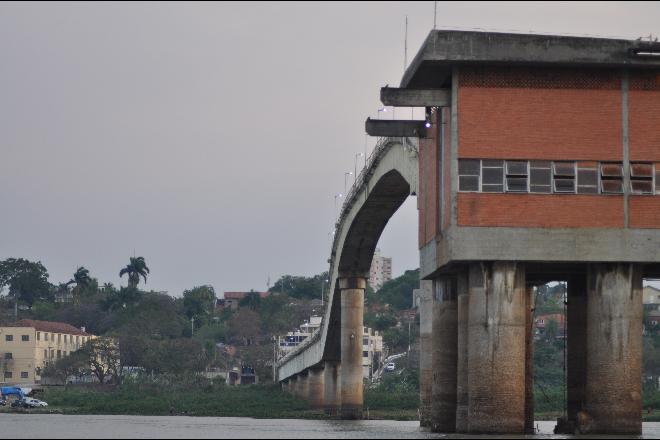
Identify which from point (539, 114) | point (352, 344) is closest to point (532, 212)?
point (539, 114)

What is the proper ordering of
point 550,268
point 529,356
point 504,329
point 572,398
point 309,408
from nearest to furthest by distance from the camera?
1. point 504,329
2. point 550,268
3. point 572,398
4. point 529,356
5. point 309,408

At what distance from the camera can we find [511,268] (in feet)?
221

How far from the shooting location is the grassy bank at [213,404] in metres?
154

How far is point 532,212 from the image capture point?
67.2m

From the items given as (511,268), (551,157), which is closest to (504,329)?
(511,268)

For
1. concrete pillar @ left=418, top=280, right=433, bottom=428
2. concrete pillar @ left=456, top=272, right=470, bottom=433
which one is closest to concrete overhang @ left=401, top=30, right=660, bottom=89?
concrete pillar @ left=456, top=272, right=470, bottom=433

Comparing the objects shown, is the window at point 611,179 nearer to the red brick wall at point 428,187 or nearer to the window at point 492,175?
the window at point 492,175

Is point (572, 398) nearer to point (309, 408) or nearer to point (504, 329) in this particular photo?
point (504, 329)

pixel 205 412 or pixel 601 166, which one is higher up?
pixel 601 166

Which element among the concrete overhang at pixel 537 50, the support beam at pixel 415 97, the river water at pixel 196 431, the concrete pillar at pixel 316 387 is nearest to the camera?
the concrete overhang at pixel 537 50

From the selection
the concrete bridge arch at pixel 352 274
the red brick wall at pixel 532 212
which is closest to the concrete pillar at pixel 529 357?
the concrete bridge arch at pixel 352 274

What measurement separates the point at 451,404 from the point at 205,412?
8276 centimetres

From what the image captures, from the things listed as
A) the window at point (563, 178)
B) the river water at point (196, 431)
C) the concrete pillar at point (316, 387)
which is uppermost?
the window at point (563, 178)

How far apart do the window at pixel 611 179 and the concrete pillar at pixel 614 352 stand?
3.43 metres
